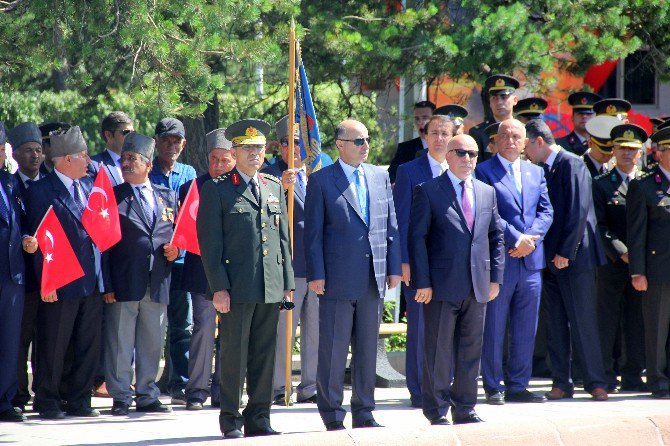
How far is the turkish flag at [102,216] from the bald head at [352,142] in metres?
1.93

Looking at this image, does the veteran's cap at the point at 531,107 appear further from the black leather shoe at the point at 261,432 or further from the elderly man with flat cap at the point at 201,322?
the black leather shoe at the point at 261,432

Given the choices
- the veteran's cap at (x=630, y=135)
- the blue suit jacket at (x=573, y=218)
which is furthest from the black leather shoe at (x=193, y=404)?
the veteran's cap at (x=630, y=135)

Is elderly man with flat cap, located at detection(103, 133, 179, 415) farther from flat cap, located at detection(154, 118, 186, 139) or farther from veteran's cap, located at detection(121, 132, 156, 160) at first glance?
flat cap, located at detection(154, 118, 186, 139)

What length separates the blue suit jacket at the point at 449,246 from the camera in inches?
328

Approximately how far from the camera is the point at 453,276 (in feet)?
27.3

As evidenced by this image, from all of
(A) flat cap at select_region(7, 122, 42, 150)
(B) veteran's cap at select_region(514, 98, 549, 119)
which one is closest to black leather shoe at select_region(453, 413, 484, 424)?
(A) flat cap at select_region(7, 122, 42, 150)

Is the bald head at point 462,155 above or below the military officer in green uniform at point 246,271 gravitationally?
above

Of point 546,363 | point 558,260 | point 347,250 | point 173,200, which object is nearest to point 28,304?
point 173,200

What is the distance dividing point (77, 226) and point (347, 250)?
7.37 feet

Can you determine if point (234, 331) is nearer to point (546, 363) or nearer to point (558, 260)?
point (558, 260)

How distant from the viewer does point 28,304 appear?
9305 mm

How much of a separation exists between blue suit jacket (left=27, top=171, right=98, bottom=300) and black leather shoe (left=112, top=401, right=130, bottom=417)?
37.1 inches

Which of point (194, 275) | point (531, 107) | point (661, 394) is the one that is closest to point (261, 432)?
point (194, 275)

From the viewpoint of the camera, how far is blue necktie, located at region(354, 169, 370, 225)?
8.32m
